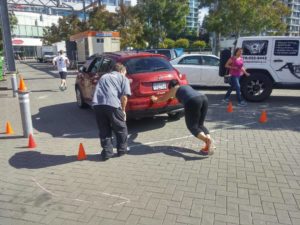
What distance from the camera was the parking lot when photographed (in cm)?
350

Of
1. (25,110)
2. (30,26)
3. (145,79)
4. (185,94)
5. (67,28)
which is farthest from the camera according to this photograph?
(30,26)

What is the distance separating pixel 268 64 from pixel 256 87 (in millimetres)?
791

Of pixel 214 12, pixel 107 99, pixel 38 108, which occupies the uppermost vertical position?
pixel 214 12

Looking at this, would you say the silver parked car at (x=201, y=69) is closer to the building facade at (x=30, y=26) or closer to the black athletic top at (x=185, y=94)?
the black athletic top at (x=185, y=94)

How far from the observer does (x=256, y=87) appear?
31.3 ft

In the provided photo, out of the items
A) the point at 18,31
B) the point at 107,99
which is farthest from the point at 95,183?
the point at 18,31

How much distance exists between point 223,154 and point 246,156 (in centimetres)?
38

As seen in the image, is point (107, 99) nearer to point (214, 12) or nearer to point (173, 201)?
point (173, 201)

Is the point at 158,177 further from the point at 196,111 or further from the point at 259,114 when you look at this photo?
the point at 259,114

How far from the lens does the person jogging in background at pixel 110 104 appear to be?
4.96 metres

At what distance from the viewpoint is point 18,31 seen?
71250 mm

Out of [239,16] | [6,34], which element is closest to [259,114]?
[6,34]

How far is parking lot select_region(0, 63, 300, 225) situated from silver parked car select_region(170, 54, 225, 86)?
471 cm

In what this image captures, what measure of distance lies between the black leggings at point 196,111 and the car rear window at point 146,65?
2.03 meters
